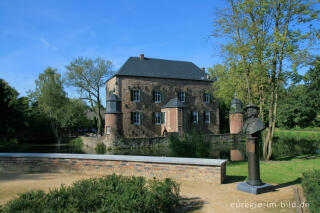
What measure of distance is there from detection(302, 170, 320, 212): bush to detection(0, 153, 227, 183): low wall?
5.86ft

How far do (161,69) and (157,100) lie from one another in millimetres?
3763

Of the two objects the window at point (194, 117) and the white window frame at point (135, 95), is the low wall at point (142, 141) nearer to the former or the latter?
the window at point (194, 117)

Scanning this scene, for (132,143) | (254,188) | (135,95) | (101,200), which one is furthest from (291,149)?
(101,200)

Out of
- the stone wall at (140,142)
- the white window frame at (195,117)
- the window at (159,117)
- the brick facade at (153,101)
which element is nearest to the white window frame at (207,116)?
the brick facade at (153,101)

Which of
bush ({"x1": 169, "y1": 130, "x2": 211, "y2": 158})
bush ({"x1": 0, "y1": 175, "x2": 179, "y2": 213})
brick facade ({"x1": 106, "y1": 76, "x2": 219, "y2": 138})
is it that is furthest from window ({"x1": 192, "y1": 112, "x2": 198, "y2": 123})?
bush ({"x1": 0, "y1": 175, "x2": 179, "y2": 213})

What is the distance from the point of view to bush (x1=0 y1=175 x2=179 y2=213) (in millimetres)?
3254

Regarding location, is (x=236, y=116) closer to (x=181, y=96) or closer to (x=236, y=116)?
(x=236, y=116)

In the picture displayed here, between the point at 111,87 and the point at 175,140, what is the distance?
17.0 m

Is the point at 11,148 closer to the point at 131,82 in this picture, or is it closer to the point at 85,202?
the point at 131,82

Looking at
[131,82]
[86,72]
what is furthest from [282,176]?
[86,72]

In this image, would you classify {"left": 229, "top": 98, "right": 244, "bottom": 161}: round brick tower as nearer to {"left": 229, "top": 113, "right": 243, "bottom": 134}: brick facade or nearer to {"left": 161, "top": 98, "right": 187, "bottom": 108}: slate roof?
{"left": 229, "top": 113, "right": 243, "bottom": 134}: brick facade

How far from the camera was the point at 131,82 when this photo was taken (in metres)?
25.8

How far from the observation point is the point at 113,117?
22938 millimetres

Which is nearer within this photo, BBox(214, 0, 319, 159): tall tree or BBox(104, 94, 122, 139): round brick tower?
BBox(214, 0, 319, 159): tall tree
